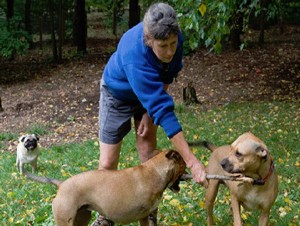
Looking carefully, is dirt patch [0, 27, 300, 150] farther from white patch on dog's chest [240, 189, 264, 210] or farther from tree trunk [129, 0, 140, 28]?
white patch on dog's chest [240, 189, 264, 210]

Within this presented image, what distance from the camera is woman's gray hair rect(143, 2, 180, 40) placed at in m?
3.28

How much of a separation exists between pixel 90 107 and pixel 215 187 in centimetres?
877

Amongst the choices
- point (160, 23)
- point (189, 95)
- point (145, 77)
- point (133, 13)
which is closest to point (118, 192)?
point (145, 77)

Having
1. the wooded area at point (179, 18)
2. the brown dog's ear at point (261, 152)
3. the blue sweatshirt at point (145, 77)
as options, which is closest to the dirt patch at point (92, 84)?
the wooded area at point (179, 18)

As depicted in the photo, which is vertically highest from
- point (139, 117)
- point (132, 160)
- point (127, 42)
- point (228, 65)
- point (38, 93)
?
point (127, 42)

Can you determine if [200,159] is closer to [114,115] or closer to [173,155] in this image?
[114,115]

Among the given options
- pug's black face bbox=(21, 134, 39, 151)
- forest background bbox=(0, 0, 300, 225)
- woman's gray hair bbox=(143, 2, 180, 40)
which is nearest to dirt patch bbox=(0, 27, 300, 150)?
forest background bbox=(0, 0, 300, 225)

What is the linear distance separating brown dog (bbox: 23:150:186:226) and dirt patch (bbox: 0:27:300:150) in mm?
6360

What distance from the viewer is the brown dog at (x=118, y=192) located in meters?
3.56

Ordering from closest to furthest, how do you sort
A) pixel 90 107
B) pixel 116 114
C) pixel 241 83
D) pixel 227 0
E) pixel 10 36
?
pixel 116 114 < pixel 227 0 < pixel 90 107 < pixel 241 83 < pixel 10 36

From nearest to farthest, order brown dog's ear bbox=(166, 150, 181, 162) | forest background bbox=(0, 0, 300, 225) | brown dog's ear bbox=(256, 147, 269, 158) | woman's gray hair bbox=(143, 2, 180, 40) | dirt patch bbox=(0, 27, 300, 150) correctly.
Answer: woman's gray hair bbox=(143, 2, 180, 40) → brown dog's ear bbox=(166, 150, 181, 162) → brown dog's ear bbox=(256, 147, 269, 158) → forest background bbox=(0, 0, 300, 225) → dirt patch bbox=(0, 27, 300, 150)

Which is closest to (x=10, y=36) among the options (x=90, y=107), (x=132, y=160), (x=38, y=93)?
(x=38, y=93)

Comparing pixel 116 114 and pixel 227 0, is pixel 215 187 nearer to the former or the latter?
pixel 116 114

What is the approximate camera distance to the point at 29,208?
5.29 m
